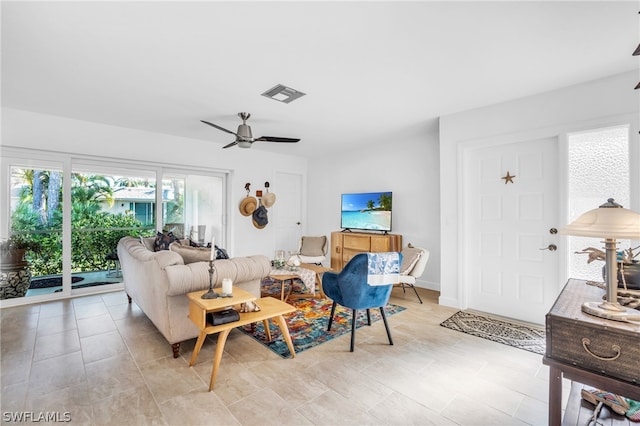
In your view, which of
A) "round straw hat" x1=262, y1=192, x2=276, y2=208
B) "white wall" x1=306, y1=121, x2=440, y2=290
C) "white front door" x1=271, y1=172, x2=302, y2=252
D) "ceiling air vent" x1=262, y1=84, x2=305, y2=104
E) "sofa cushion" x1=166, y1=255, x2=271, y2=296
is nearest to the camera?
"sofa cushion" x1=166, y1=255, x2=271, y2=296

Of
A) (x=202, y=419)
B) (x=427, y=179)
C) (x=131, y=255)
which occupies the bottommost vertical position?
(x=202, y=419)

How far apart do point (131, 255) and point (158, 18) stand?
7.33 feet

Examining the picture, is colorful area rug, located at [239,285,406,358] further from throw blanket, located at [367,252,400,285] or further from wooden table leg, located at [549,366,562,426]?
wooden table leg, located at [549,366,562,426]

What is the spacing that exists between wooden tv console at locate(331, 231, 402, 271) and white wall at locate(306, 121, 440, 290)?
312mm

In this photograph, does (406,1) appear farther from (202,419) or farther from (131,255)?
(131,255)

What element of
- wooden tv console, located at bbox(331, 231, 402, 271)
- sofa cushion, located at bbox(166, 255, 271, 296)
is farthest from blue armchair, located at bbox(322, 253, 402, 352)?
wooden tv console, located at bbox(331, 231, 402, 271)

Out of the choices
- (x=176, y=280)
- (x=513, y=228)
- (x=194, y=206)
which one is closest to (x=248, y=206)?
(x=194, y=206)

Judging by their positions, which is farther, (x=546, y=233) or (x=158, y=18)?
(x=546, y=233)

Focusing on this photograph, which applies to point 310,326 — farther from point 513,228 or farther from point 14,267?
point 14,267

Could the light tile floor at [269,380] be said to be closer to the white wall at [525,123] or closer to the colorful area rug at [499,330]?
the colorful area rug at [499,330]

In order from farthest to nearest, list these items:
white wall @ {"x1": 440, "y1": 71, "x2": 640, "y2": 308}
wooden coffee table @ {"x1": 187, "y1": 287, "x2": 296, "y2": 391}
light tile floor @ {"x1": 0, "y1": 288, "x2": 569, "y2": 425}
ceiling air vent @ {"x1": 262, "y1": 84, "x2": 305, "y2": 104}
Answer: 1. ceiling air vent @ {"x1": 262, "y1": 84, "x2": 305, "y2": 104}
2. white wall @ {"x1": 440, "y1": 71, "x2": 640, "y2": 308}
3. wooden coffee table @ {"x1": 187, "y1": 287, "x2": 296, "y2": 391}
4. light tile floor @ {"x1": 0, "y1": 288, "x2": 569, "y2": 425}

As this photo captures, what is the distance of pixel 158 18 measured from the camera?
1913 mm

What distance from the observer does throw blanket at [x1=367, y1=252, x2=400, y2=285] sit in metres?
2.51

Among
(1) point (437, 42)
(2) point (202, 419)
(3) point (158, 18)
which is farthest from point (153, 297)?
(1) point (437, 42)
